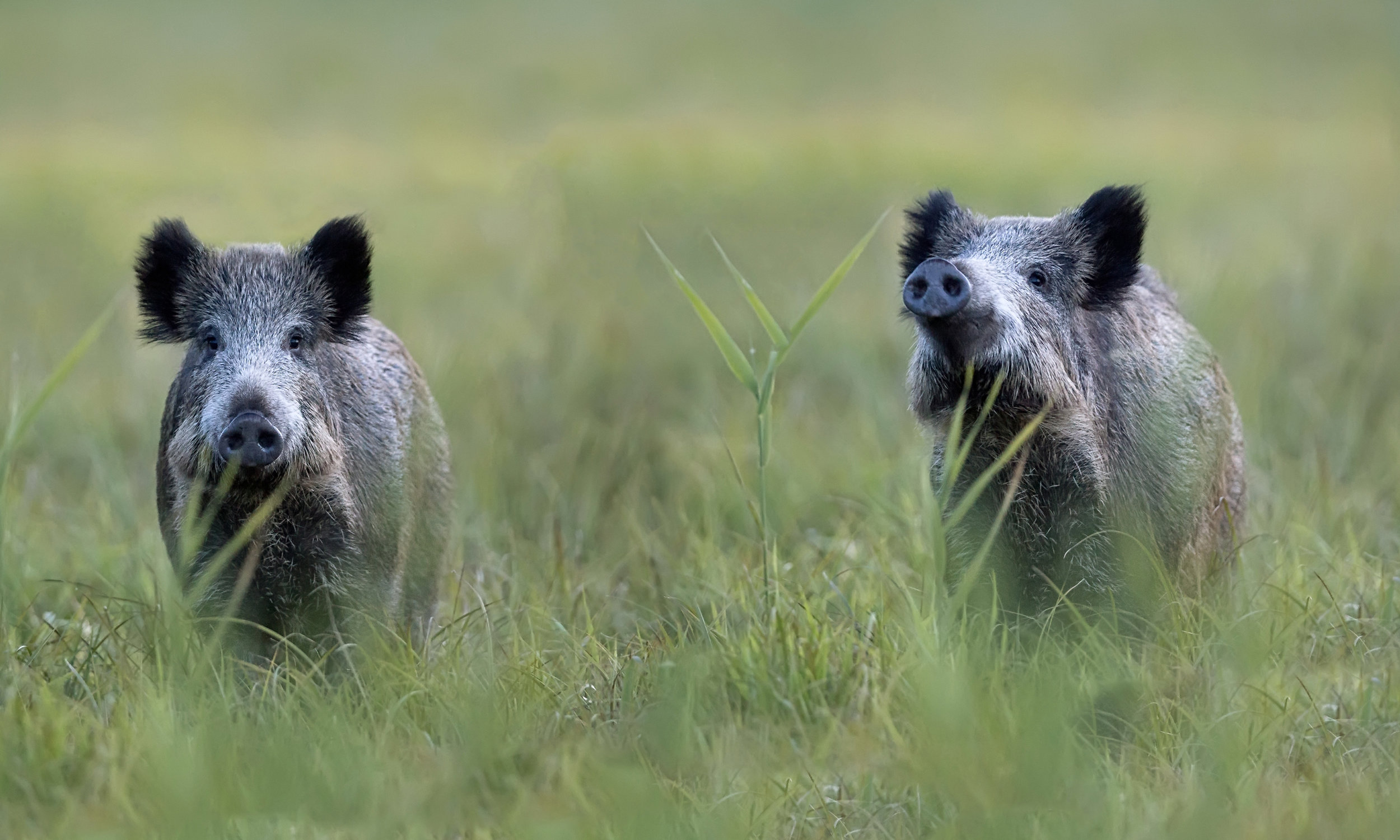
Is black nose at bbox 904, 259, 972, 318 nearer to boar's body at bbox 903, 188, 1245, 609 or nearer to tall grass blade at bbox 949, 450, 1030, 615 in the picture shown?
boar's body at bbox 903, 188, 1245, 609

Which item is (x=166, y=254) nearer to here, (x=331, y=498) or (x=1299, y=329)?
(x=331, y=498)

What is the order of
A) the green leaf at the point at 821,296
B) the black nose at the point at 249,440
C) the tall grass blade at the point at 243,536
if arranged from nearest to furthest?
the tall grass blade at the point at 243,536 → the green leaf at the point at 821,296 → the black nose at the point at 249,440

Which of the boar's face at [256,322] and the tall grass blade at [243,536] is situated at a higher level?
the boar's face at [256,322]

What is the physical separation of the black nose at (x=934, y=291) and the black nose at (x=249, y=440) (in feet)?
6.58

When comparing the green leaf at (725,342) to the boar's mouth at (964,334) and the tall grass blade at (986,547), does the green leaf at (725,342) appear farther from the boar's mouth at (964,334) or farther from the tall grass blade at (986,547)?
the tall grass blade at (986,547)

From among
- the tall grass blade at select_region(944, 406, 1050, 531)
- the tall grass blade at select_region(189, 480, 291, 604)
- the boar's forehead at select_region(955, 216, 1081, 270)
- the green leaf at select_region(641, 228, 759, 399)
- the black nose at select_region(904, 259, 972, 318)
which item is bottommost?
the tall grass blade at select_region(189, 480, 291, 604)

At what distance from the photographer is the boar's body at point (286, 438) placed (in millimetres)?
4680

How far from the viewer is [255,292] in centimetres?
508

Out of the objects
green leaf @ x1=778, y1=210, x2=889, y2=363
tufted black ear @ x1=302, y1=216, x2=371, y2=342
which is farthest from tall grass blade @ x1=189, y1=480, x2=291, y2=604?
green leaf @ x1=778, y1=210, x2=889, y2=363

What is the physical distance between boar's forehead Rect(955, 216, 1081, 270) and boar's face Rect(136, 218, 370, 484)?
2210 millimetres

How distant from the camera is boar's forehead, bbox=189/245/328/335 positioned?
16.5 feet

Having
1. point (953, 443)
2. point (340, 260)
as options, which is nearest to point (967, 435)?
point (953, 443)

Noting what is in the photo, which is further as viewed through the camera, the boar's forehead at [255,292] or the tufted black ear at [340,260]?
the tufted black ear at [340,260]

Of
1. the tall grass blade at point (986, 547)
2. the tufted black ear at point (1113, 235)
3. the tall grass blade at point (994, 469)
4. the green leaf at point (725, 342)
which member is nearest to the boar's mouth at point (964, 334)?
the tall grass blade at point (994, 469)
